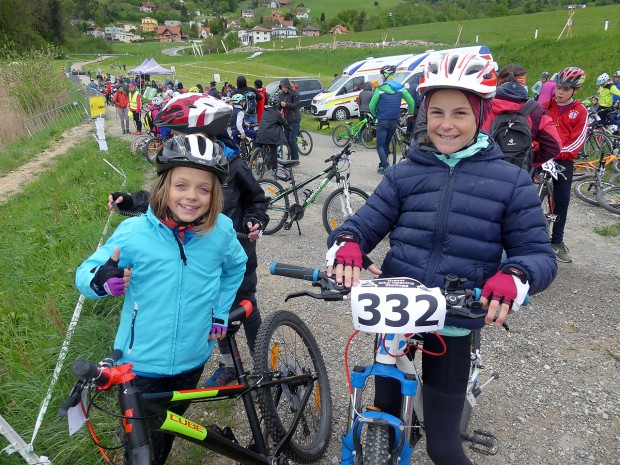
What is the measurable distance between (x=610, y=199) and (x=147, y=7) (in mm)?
→ 174791

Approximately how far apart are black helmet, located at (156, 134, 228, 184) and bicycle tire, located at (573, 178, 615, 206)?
7584 millimetres

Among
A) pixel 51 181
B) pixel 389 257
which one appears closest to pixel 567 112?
pixel 389 257

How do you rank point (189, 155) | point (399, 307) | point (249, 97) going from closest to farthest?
point (399, 307), point (189, 155), point (249, 97)

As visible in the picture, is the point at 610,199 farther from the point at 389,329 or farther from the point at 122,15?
the point at 122,15

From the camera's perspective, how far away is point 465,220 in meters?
1.71

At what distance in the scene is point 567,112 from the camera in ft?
17.1

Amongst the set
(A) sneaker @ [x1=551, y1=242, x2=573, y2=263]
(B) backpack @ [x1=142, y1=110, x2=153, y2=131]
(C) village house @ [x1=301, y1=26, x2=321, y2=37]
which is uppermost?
(C) village house @ [x1=301, y1=26, x2=321, y2=37]

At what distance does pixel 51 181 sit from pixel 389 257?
10479 millimetres

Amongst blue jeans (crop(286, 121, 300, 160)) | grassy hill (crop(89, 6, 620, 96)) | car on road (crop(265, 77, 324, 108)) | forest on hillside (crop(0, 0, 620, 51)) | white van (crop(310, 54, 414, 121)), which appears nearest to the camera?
blue jeans (crop(286, 121, 300, 160))

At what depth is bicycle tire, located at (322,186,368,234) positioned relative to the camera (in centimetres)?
592

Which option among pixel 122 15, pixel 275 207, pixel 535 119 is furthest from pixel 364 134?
pixel 122 15

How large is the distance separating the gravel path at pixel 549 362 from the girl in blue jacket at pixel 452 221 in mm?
1247

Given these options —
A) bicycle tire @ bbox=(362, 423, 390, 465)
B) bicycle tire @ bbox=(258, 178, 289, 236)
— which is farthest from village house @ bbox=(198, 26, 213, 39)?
bicycle tire @ bbox=(362, 423, 390, 465)

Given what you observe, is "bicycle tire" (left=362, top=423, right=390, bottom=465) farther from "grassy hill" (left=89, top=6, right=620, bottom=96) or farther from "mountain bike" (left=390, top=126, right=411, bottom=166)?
"grassy hill" (left=89, top=6, right=620, bottom=96)
